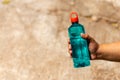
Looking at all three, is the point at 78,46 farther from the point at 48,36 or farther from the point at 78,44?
the point at 48,36

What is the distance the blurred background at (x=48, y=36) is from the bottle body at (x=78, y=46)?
215cm

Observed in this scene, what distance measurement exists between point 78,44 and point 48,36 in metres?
2.90

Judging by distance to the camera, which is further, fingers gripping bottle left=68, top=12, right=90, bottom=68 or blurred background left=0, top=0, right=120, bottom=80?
blurred background left=0, top=0, right=120, bottom=80

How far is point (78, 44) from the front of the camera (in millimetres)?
3318

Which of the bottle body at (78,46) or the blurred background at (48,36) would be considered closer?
the bottle body at (78,46)

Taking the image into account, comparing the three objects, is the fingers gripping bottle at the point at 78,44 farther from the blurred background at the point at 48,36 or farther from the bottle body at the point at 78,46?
the blurred background at the point at 48,36

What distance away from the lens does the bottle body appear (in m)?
3.24

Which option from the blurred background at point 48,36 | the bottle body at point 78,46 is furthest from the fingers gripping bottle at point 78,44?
the blurred background at point 48,36

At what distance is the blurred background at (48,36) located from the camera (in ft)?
18.3

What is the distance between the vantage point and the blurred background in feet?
18.3

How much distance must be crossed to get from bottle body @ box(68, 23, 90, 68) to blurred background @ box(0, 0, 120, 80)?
2148 millimetres

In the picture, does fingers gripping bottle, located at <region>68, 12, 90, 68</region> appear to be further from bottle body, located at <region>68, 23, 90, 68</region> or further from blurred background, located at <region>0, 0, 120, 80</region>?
blurred background, located at <region>0, 0, 120, 80</region>

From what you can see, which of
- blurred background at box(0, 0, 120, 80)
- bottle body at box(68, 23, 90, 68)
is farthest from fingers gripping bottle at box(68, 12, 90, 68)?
blurred background at box(0, 0, 120, 80)

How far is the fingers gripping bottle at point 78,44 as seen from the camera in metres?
3.23
